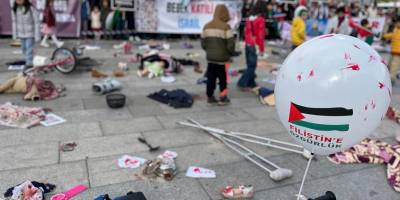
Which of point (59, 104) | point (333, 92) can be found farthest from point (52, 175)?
Answer: point (333, 92)

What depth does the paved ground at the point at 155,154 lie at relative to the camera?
12.6 ft

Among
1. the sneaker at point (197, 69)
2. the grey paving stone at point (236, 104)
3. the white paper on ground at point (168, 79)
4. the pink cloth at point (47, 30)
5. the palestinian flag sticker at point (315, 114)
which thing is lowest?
the grey paving stone at point (236, 104)

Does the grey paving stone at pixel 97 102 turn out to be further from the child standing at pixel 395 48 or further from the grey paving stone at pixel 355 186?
the child standing at pixel 395 48

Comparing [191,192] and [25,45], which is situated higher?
[25,45]

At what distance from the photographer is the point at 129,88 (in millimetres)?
7438

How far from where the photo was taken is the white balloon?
2.50 metres

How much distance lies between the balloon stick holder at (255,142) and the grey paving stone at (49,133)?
4.45 ft

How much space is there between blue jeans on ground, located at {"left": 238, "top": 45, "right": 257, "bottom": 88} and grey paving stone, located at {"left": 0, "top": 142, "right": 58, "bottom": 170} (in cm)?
430

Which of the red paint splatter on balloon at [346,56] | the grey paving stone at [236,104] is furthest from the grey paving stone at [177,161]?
the red paint splatter on balloon at [346,56]

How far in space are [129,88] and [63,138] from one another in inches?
106

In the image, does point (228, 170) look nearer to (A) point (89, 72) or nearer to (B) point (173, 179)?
(B) point (173, 179)

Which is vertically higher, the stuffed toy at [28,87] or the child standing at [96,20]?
the child standing at [96,20]

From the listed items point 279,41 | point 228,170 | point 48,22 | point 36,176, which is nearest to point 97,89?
point 36,176

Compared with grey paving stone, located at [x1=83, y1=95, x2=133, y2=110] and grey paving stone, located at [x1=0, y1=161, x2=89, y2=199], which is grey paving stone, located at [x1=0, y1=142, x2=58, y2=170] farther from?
grey paving stone, located at [x1=83, y1=95, x2=133, y2=110]
